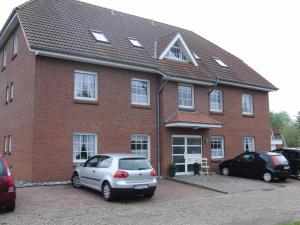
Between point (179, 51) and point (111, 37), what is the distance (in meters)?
4.30

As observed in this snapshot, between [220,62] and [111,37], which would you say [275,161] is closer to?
[220,62]

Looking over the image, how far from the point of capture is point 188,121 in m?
17.6

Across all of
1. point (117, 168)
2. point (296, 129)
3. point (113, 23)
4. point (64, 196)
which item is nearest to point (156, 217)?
point (117, 168)

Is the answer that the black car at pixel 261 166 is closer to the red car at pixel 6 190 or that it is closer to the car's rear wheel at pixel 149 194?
the car's rear wheel at pixel 149 194

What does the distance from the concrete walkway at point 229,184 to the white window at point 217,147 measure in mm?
3359

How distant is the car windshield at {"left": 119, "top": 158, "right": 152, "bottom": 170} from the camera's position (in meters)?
11.3

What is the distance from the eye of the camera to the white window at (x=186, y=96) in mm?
19297

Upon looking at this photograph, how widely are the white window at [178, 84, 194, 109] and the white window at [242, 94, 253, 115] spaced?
5.34m

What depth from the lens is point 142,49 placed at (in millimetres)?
19344

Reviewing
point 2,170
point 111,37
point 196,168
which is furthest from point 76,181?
point 111,37

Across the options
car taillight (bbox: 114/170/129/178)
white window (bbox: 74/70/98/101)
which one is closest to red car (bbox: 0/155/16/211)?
car taillight (bbox: 114/170/129/178)

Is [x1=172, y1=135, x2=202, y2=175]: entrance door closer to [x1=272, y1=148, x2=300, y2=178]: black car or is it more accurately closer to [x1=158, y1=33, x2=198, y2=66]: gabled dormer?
[x1=158, y1=33, x2=198, y2=66]: gabled dormer

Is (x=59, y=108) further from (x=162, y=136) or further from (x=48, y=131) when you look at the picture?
(x=162, y=136)

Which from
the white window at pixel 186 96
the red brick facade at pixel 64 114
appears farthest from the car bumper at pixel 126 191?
the white window at pixel 186 96
